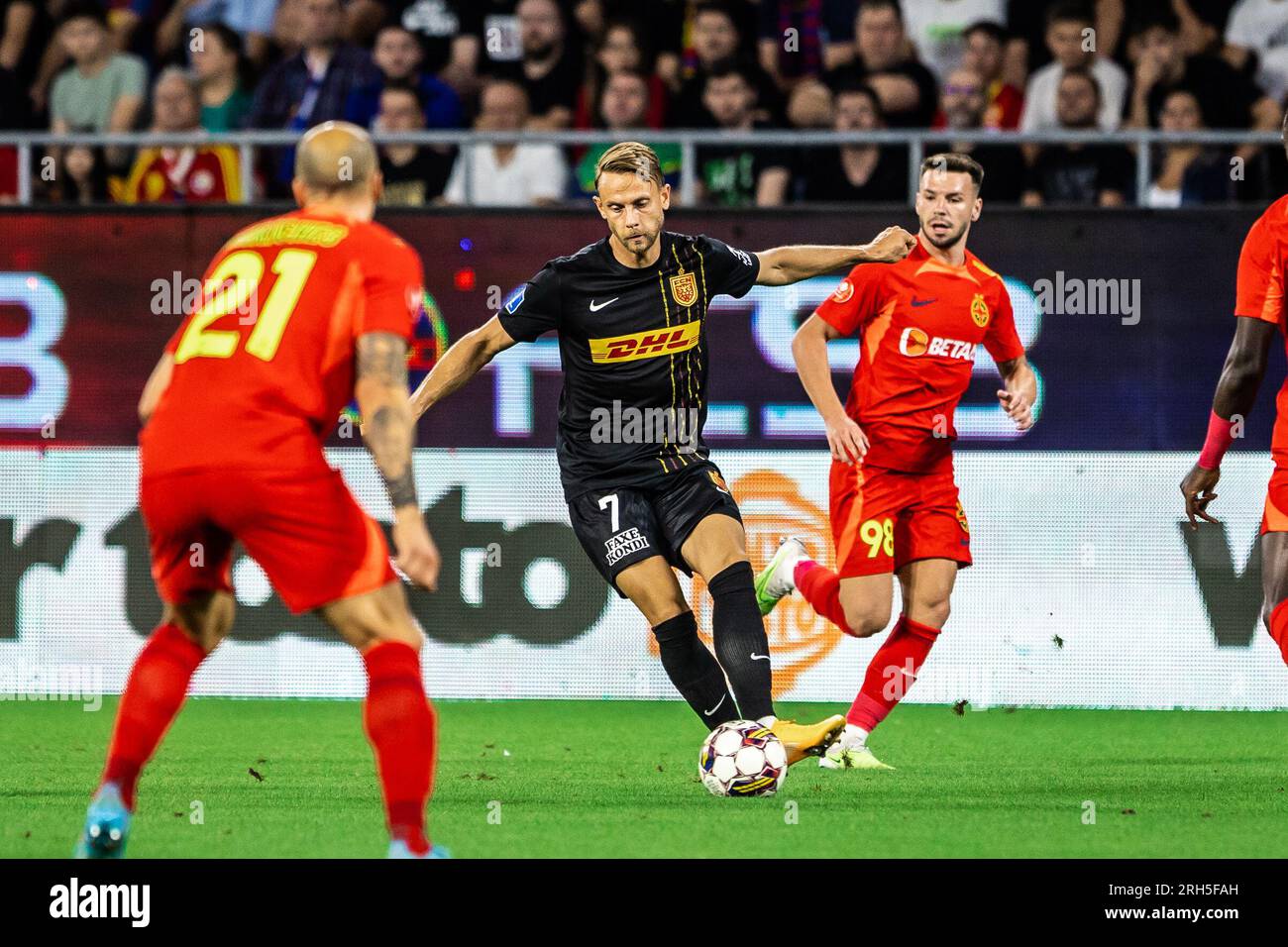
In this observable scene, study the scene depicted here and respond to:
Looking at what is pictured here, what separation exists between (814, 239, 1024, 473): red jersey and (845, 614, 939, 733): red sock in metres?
0.66

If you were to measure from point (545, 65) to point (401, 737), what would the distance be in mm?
7253

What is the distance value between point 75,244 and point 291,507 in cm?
585

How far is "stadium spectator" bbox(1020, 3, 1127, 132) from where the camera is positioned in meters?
10.9

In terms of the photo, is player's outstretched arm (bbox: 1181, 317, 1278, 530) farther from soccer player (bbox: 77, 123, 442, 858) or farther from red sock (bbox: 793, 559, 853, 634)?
soccer player (bbox: 77, 123, 442, 858)

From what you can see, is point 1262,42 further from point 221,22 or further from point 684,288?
point 221,22

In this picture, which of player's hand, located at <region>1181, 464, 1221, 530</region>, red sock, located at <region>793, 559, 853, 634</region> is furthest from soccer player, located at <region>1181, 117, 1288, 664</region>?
red sock, located at <region>793, 559, 853, 634</region>

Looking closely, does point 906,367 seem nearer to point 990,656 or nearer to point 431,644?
point 990,656

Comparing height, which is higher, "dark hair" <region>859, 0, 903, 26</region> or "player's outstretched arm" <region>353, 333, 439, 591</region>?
"dark hair" <region>859, 0, 903, 26</region>

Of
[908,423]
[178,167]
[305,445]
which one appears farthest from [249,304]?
[178,167]

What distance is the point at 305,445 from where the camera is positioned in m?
5.13

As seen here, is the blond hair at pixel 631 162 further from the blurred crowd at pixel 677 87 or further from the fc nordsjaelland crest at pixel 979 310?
the blurred crowd at pixel 677 87

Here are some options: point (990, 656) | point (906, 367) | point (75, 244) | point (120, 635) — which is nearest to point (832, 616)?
point (906, 367)

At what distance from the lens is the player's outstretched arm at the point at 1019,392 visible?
759 centimetres

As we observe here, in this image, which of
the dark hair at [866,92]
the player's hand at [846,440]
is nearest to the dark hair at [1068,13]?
the dark hair at [866,92]
